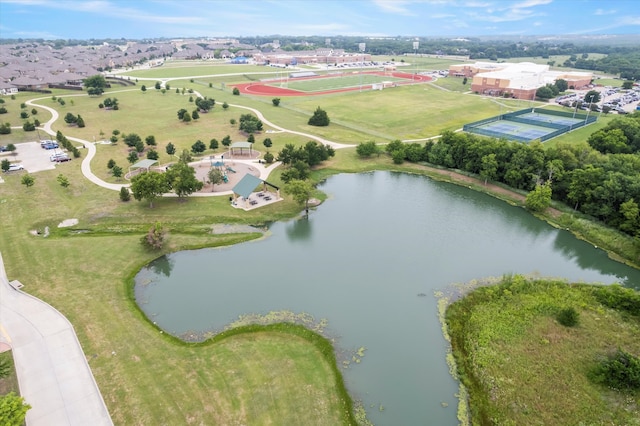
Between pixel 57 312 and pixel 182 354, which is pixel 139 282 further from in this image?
pixel 182 354

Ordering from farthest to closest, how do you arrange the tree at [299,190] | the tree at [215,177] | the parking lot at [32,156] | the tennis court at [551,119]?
the tennis court at [551,119] < the parking lot at [32,156] < the tree at [215,177] < the tree at [299,190]

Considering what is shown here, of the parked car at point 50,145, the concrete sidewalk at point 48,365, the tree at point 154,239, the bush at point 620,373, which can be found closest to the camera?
the concrete sidewalk at point 48,365

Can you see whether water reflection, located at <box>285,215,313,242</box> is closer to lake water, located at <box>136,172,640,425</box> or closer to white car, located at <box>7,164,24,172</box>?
lake water, located at <box>136,172,640,425</box>

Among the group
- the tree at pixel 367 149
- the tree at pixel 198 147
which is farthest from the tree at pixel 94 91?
the tree at pixel 367 149

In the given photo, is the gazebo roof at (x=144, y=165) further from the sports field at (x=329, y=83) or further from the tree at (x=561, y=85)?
the tree at (x=561, y=85)

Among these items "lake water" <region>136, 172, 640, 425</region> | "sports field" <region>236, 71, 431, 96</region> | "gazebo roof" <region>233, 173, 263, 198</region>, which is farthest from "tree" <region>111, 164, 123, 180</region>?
"sports field" <region>236, 71, 431, 96</region>
